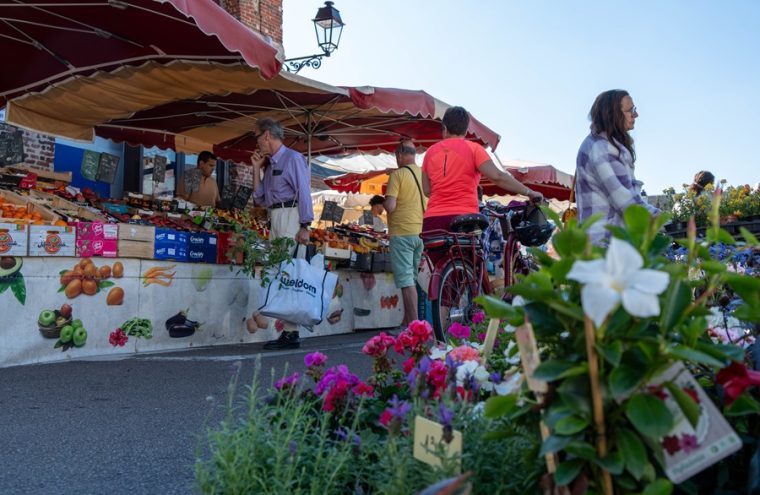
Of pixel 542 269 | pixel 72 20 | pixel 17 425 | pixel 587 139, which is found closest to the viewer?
pixel 542 269

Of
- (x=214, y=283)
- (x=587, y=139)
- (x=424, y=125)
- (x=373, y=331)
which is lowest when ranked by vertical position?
(x=373, y=331)

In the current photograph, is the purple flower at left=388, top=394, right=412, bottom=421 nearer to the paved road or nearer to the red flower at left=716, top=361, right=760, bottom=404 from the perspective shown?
the paved road

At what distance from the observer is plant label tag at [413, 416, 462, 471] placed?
1.62 m

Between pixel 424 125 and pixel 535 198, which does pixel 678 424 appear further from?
pixel 424 125

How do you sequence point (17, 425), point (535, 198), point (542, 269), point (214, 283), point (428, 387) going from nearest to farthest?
1. point (542, 269)
2. point (428, 387)
3. point (17, 425)
4. point (535, 198)
5. point (214, 283)

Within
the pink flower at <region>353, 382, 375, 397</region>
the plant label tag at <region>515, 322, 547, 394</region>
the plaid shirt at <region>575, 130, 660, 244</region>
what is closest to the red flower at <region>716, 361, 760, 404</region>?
the plant label tag at <region>515, 322, 547, 394</region>

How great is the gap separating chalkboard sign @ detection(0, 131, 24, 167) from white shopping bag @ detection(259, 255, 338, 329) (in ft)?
12.7

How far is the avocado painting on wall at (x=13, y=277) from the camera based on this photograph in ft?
19.1

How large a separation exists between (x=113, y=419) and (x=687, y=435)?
3.28 meters

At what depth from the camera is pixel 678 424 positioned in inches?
54.7

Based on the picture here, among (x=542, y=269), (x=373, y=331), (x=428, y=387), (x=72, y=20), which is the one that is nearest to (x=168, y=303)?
(x=72, y=20)

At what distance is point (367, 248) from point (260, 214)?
1.50 meters

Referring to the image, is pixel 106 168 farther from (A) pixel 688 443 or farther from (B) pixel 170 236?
(A) pixel 688 443

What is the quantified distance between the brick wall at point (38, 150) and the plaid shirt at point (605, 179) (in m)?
8.04
